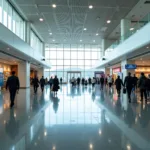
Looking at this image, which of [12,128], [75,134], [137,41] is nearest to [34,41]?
[137,41]

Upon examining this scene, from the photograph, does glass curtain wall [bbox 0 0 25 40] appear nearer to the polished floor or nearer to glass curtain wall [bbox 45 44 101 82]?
the polished floor

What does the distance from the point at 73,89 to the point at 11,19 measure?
1071 centimetres

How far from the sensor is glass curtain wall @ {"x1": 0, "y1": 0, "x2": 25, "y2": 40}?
50.6 ft

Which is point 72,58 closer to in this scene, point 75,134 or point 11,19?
point 11,19

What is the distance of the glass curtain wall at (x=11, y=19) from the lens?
15.4 meters

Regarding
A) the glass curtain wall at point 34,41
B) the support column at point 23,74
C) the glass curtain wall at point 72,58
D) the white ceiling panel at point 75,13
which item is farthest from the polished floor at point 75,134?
the glass curtain wall at point 72,58

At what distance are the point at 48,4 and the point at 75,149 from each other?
1480 centimetres

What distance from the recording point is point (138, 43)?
14102mm

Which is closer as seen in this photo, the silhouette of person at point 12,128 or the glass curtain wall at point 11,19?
the silhouette of person at point 12,128

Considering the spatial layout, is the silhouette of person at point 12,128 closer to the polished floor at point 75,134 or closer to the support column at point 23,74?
the polished floor at point 75,134

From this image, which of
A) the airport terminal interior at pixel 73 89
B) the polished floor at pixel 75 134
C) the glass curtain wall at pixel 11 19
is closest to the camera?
the polished floor at pixel 75 134

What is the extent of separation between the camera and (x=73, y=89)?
75.5 feet

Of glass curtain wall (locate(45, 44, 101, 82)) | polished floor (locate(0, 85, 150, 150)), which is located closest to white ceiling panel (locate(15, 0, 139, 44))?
polished floor (locate(0, 85, 150, 150))

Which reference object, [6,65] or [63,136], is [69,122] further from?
[6,65]
